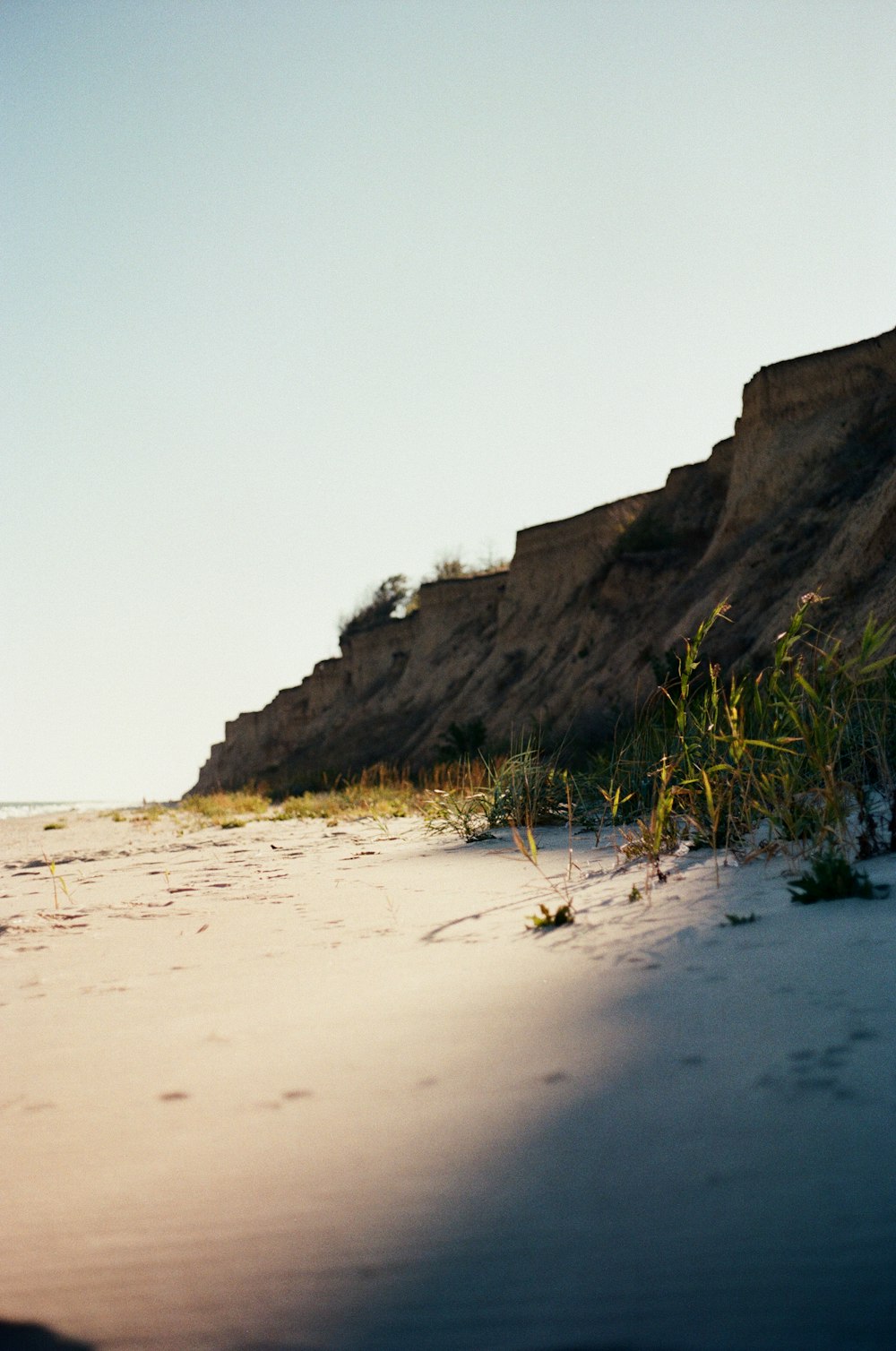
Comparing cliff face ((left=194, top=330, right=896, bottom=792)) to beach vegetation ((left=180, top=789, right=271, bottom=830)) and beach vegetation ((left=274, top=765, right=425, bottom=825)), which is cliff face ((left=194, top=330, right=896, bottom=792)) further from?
beach vegetation ((left=180, top=789, right=271, bottom=830))

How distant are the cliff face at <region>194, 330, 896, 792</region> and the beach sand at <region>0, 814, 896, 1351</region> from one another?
8966 millimetres

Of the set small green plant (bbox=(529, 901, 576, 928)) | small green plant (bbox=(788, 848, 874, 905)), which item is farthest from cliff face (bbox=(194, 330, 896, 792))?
small green plant (bbox=(529, 901, 576, 928))

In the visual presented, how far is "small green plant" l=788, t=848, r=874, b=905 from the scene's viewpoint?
2.63 meters

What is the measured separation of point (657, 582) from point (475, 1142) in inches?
899

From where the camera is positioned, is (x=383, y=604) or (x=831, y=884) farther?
(x=383, y=604)

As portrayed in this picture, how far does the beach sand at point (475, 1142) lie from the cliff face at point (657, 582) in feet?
29.4

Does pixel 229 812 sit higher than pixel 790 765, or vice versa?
pixel 790 765

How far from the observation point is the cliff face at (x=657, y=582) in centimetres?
1686

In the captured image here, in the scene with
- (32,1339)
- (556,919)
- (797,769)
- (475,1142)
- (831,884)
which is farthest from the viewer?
(797,769)

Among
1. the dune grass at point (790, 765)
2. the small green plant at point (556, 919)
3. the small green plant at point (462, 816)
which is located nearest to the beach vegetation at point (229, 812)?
the small green plant at point (462, 816)

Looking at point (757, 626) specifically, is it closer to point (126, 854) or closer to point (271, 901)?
point (126, 854)

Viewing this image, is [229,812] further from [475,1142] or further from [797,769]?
[475,1142]

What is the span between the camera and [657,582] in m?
23.5

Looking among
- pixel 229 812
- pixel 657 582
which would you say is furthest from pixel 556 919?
pixel 657 582
